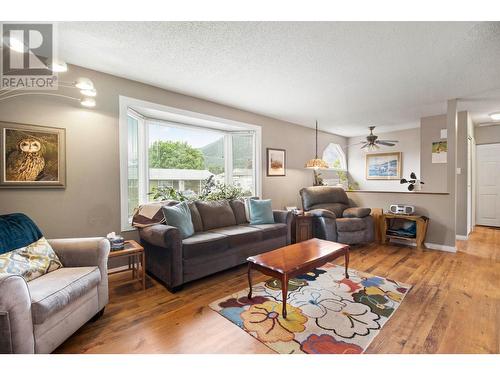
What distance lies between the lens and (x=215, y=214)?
3.41 meters

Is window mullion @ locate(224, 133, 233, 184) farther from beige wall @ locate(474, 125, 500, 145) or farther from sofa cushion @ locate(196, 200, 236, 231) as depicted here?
beige wall @ locate(474, 125, 500, 145)

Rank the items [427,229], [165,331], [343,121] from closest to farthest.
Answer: [165,331] < [427,229] < [343,121]

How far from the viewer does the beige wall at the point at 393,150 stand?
19.0 feet

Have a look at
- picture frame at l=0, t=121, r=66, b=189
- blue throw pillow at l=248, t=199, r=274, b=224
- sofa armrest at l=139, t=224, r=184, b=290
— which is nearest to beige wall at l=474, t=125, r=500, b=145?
blue throw pillow at l=248, t=199, r=274, b=224

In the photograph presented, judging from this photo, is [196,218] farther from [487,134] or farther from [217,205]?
[487,134]

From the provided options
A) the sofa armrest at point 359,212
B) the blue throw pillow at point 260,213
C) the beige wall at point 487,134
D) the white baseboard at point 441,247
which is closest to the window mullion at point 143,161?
the blue throw pillow at point 260,213

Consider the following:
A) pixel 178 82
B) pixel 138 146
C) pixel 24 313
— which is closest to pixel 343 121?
pixel 178 82

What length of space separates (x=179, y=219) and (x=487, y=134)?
23.4 ft

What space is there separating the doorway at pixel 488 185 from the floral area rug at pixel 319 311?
504cm

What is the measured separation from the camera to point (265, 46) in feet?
7.18

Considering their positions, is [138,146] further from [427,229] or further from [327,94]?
[427,229]

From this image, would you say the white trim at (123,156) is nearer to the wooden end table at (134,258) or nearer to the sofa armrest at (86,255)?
the wooden end table at (134,258)

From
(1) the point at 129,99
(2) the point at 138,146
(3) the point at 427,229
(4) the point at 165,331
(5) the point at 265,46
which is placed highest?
(5) the point at 265,46
